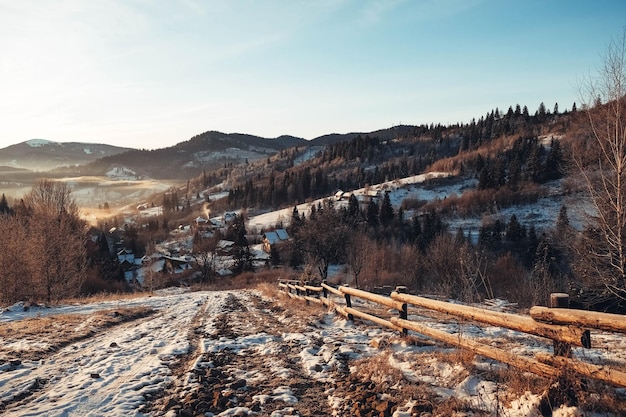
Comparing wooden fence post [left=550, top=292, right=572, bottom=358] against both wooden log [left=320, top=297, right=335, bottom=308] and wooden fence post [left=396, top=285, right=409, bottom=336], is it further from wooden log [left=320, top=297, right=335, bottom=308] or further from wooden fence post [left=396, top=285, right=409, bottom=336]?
wooden log [left=320, top=297, right=335, bottom=308]

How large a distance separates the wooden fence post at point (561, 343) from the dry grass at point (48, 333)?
9.38 meters

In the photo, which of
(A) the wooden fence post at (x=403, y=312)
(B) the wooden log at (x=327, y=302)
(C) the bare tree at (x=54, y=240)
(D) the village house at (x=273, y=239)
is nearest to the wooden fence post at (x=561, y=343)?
(A) the wooden fence post at (x=403, y=312)

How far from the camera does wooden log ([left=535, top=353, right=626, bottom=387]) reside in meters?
3.67

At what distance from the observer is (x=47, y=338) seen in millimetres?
9586

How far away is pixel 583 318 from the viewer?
4.12 meters

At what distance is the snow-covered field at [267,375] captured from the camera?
481cm

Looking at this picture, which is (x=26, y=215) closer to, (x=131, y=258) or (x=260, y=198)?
(x=131, y=258)

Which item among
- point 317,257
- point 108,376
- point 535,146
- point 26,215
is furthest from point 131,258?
point 535,146

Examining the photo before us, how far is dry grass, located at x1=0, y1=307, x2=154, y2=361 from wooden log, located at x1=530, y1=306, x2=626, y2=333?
9316 mm

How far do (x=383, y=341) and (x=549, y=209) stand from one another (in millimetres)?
109324

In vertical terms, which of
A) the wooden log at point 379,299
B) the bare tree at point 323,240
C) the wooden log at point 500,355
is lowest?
the bare tree at point 323,240

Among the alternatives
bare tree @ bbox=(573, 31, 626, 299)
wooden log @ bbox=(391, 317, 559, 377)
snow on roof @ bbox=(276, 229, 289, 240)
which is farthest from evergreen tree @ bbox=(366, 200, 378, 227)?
wooden log @ bbox=(391, 317, 559, 377)

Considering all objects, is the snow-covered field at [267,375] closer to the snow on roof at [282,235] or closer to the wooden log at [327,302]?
the wooden log at [327,302]

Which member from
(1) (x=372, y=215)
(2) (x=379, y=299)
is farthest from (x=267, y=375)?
(1) (x=372, y=215)
